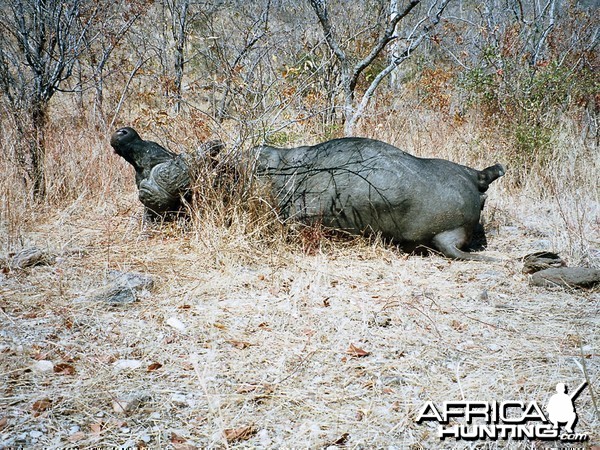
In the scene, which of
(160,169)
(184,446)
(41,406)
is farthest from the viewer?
(160,169)

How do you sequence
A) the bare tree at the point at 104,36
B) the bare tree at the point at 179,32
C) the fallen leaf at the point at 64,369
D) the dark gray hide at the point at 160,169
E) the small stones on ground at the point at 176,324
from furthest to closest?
the bare tree at the point at 179,32 < the bare tree at the point at 104,36 < the dark gray hide at the point at 160,169 < the small stones on ground at the point at 176,324 < the fallen leaf at the point at 64,369

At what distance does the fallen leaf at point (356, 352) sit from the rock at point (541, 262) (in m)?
1.72

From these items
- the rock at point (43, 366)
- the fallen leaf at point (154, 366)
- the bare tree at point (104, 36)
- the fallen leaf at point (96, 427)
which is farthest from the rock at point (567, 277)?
the bare tree at point (104, 36)

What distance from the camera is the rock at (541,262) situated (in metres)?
3.65

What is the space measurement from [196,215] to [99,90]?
4.35 metres

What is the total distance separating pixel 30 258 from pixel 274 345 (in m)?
2.09

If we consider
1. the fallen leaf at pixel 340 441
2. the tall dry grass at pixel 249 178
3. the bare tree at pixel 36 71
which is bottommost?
the fallen leaf at pixel 340 441

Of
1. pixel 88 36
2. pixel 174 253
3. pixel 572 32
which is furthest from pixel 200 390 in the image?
pixel 572 32

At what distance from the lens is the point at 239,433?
2.00 m

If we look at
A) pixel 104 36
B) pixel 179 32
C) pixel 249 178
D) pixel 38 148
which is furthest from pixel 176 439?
pixel 179 32

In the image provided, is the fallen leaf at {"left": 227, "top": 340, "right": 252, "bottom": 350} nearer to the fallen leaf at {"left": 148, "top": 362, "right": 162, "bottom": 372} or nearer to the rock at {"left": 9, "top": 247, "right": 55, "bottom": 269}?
the fallen leaf at {"left": 148, "top": 362, "right": 162, "bottom": 372}

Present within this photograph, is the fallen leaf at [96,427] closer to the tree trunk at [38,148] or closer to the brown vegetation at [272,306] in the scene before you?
the brown vegetation at [272,306]

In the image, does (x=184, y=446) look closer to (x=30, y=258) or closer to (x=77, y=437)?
(x=77, y=437)

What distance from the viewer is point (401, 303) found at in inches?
126
